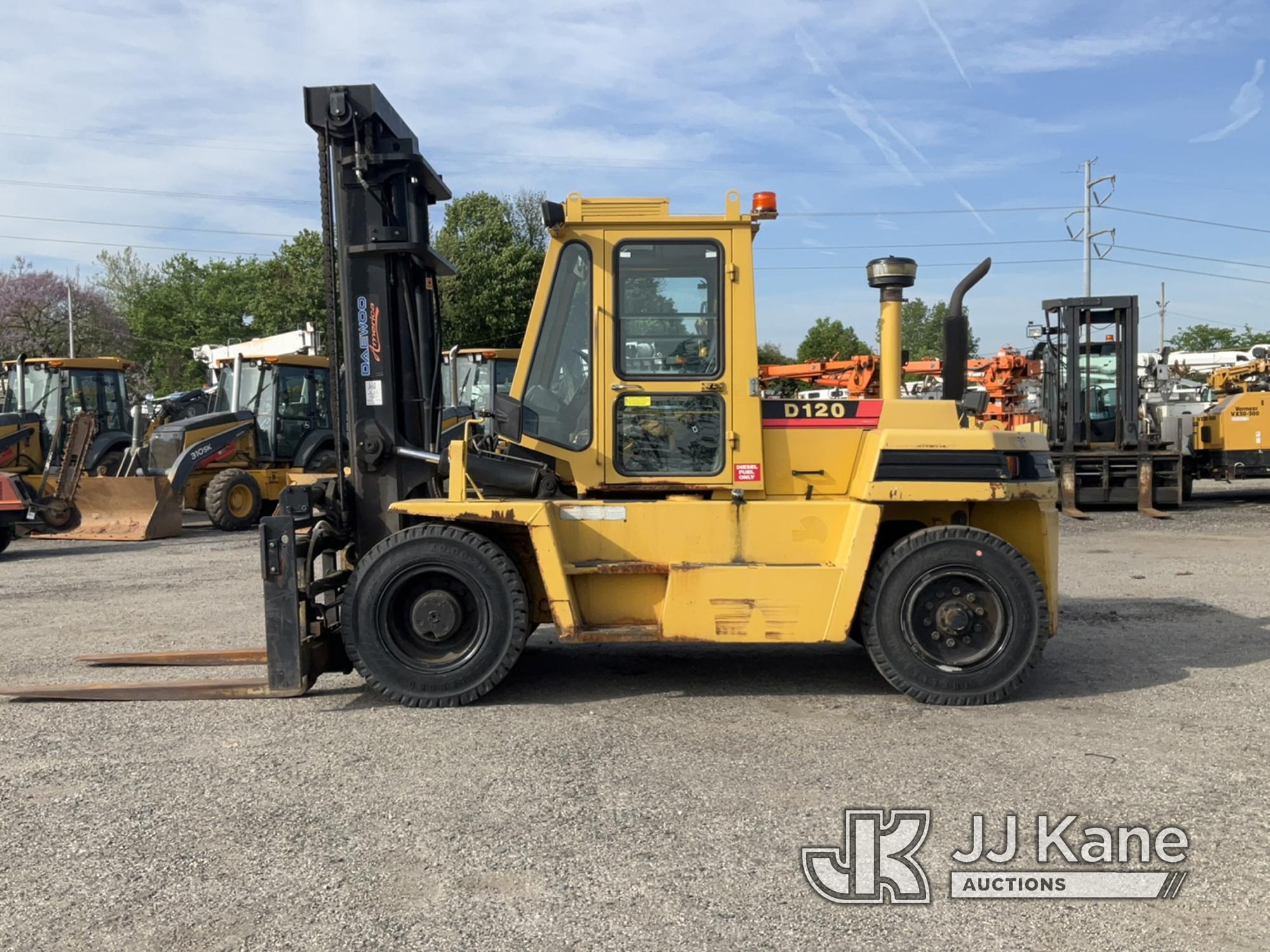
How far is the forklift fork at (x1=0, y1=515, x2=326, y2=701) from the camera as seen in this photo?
5816mm

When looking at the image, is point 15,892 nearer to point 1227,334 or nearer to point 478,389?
point 478,389

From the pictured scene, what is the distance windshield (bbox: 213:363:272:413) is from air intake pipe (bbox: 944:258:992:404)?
45.9ft

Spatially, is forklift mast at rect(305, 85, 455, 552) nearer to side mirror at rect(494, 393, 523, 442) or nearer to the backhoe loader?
side mirror at rect(494, 393, 523, 442)

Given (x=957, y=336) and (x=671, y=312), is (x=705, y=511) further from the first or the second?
(x=957, y=336)

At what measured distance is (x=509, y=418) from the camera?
6.03 m

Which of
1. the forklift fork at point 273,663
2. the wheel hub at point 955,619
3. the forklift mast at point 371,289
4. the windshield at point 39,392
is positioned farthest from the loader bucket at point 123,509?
the wheel hub at point 955,619

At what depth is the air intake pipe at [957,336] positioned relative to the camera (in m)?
5.80

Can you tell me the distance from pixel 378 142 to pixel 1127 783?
5.34 m

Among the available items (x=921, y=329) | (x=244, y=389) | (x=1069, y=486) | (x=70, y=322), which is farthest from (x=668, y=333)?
(x=921, y=329)

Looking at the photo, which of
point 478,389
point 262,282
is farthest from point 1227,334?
point 478,389

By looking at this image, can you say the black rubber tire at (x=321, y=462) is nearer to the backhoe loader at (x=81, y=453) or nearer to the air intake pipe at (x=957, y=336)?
the backhoe loader at (x=81, y=453)

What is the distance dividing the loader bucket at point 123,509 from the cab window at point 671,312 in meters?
11.2

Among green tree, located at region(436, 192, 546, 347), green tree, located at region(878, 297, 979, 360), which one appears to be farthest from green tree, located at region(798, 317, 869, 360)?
green tree, located at region(436, 192, 546, 347)

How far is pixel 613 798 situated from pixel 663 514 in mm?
1914
